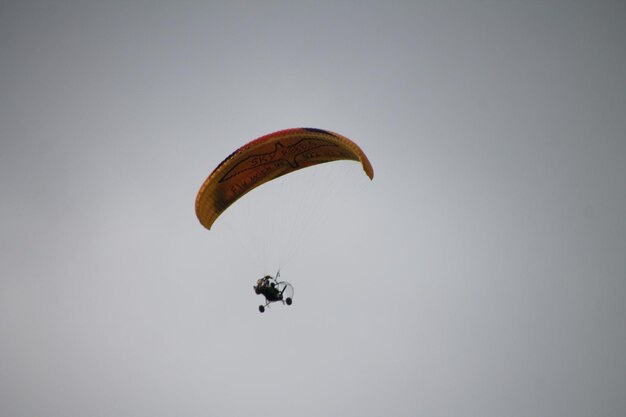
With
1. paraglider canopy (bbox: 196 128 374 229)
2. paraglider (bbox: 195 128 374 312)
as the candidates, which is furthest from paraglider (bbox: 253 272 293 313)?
paraglider canopy (bbox: 196 128 374 229)

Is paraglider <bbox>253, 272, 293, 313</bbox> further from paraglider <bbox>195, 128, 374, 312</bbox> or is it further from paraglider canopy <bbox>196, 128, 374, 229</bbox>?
paraglider canopy <bbox>196, 128, 374, 229</bbox>

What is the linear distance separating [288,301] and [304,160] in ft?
20.5

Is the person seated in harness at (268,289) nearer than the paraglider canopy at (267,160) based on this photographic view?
No

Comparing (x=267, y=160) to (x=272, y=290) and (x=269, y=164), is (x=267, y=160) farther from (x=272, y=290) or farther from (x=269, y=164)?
(x=272, y=290)

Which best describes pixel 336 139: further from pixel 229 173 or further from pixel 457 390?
pixel 457 390

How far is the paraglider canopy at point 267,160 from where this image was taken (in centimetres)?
1380

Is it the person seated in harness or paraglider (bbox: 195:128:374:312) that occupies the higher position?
paraglider (bbox: 195:128:374:312)

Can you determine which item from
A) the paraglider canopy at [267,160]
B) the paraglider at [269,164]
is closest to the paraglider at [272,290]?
the paraglider at [269,164]

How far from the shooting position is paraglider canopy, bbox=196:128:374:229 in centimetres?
1380

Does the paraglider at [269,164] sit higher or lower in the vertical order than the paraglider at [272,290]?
higher

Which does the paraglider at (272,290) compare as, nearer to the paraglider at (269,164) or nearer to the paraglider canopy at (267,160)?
the paraglider at (269,164)

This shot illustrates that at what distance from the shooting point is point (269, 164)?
16.2 m

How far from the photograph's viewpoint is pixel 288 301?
15.5 m

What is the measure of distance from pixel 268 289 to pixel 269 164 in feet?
17.8
